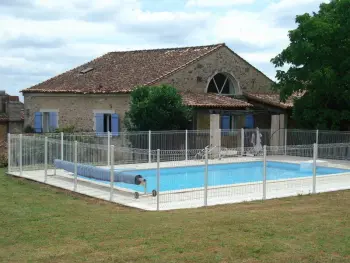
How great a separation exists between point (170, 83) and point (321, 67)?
23.7 feet

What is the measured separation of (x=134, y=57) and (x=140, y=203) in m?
19.7

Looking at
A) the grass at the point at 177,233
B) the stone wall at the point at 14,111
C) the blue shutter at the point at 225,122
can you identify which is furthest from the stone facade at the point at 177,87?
the grass at the point at 177,233

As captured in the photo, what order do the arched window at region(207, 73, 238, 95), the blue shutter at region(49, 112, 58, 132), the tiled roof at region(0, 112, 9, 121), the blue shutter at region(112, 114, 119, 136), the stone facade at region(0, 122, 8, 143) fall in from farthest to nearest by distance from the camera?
1. the tiled roof at region(0, 112, 9, 121)
2. the stone facade at region(0, 122, 8, 143)
3. the blue shutter at region(49, 112, 58, 132)
4. the arched window at region(207, 73, 238, 95)
5. the blue shutter at region(112, 114, 119, 136)

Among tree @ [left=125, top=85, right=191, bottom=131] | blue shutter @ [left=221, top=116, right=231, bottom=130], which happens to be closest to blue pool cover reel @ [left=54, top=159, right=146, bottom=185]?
tree @ [left=125, top=85, right=191, bottom=131]

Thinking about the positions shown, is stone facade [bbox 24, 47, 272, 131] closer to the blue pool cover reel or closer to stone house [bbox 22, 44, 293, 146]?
stone house [bbox 22, 44, 293, 146]

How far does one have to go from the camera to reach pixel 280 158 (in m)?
22.7

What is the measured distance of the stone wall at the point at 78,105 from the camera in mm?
26766

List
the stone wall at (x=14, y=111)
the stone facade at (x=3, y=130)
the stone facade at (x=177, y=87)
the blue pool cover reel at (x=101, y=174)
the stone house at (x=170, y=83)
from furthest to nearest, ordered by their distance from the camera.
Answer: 1. the stone wall at (x=14, y=111)
2. the stone facade at (x=3, y=130)
3. the stone facade at (x=177, y=87)
4. the stone house at (x=170, y=83)
5. the blue pool cover reel at (x=101, y=174)

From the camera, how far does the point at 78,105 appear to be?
94.0ft

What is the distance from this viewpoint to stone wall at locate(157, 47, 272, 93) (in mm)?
27375

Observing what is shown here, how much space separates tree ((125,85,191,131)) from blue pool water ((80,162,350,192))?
3.77 m

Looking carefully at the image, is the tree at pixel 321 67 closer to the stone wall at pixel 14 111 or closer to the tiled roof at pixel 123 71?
the tiled roof at pixel 123 71

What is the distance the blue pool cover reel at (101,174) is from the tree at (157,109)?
736 cm

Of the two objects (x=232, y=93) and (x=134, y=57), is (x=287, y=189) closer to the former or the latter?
(x=232, y=93)
